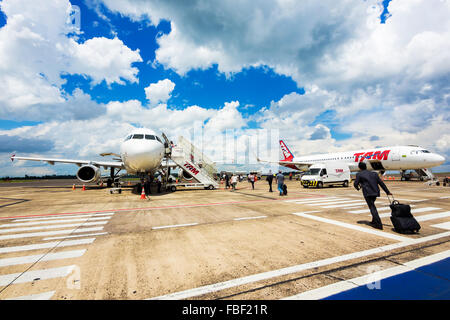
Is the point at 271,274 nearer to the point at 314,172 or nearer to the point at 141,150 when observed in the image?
the point at 141,150

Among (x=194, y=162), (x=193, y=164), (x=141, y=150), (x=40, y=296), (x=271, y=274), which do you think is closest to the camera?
(x=40, y=296)

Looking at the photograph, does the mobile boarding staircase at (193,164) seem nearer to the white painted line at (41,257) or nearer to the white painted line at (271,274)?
the white painted line at (41,257)

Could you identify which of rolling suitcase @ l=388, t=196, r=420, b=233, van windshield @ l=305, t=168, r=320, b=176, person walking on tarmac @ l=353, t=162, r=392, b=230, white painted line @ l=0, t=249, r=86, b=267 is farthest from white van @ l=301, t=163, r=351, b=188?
white painted line @ l=0, t=249, r=86, b=267

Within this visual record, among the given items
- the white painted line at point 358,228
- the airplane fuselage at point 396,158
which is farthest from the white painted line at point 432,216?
the airplane fuselage at point 396,158

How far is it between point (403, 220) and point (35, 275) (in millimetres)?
7522

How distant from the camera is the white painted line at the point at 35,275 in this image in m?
2.87

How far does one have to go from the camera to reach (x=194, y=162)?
1834 cm

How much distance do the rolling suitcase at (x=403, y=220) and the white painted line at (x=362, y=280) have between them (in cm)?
127

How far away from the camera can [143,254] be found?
3.75 metres

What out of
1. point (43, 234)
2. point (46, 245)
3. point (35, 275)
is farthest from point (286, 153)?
point (35, 275)

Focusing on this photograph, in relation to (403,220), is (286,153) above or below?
above

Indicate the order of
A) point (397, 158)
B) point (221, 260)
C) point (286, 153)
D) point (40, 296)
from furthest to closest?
1. point (286, 153)
2. point (397, 158)
3. point (221, 260)
4. point (40, 296)
